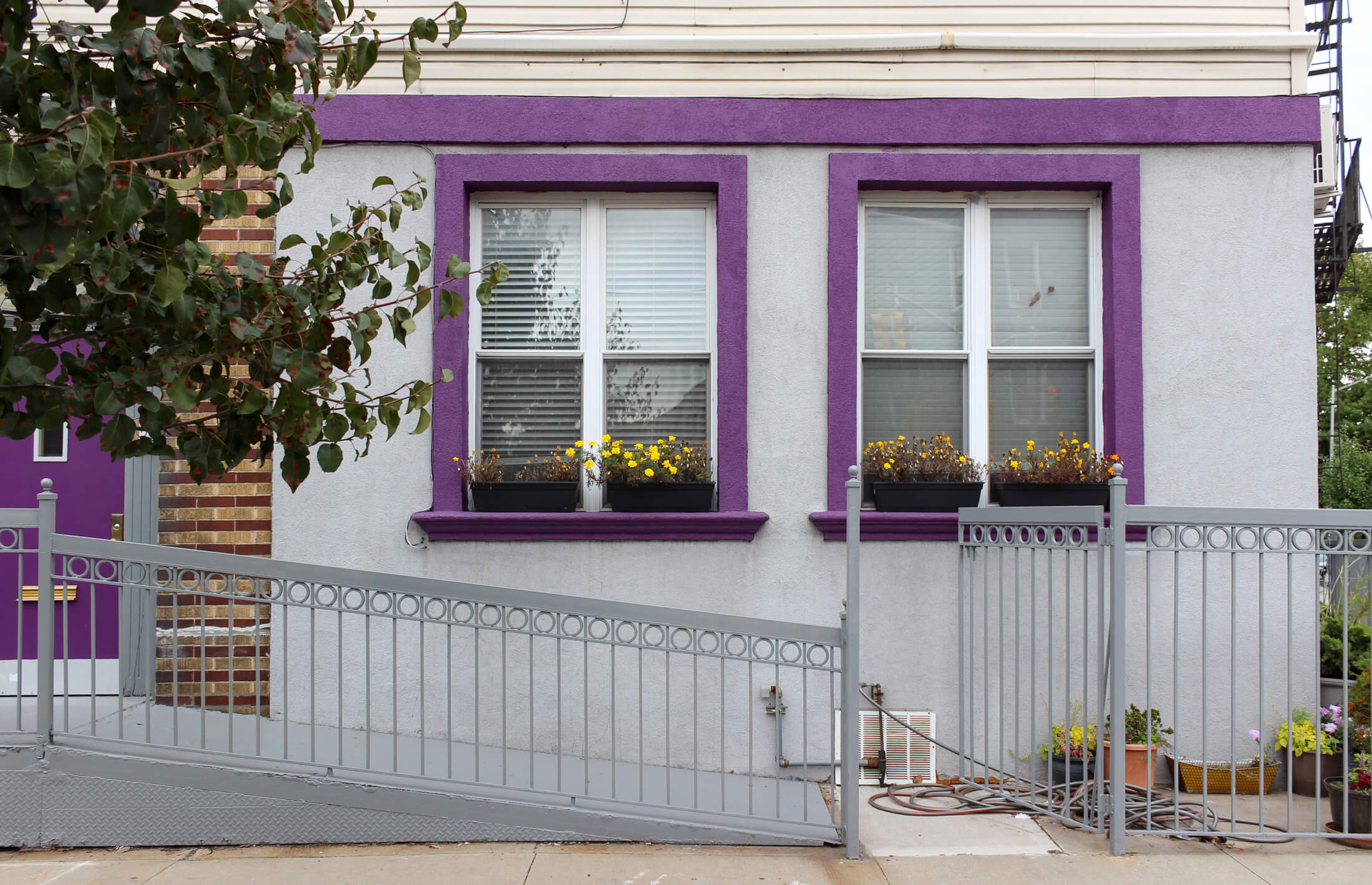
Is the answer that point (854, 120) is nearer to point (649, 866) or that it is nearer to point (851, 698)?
point (851, 698)

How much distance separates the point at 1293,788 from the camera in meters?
5.50

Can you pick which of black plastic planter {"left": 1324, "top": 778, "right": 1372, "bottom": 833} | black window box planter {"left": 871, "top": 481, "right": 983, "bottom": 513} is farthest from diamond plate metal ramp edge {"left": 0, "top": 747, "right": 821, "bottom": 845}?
black plastic planter {"left": 1324, "top": 778, "right": 1372, "bottom": 833}

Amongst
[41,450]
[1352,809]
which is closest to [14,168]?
[41,450]

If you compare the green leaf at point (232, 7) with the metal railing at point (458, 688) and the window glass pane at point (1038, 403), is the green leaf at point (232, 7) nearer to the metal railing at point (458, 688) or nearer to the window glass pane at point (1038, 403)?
the metal railing at point (458, 688)

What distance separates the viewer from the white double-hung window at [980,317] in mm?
5883

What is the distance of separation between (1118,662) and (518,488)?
315 cm

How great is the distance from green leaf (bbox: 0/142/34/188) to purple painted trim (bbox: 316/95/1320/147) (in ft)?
12.5

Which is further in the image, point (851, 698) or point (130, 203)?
point (851, 698)

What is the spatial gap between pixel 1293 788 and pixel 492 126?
579cm

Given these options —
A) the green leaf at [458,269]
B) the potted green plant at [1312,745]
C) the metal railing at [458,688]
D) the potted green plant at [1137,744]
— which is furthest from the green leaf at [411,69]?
the potted green plant at [1312,745]

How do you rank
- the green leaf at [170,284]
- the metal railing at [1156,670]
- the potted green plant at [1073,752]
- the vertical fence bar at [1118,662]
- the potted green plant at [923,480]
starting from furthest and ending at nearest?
the potted green plant at [923,480] → the potted green plant at [1073,752] → the metal railing at [1156,670] → the vertical fence bar at [1118,662] → the green leaf at [170,284]

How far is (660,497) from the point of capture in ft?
18.2

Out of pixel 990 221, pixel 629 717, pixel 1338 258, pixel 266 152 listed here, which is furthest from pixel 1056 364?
pixel 1338 258

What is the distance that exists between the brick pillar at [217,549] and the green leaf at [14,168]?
12.2ft
